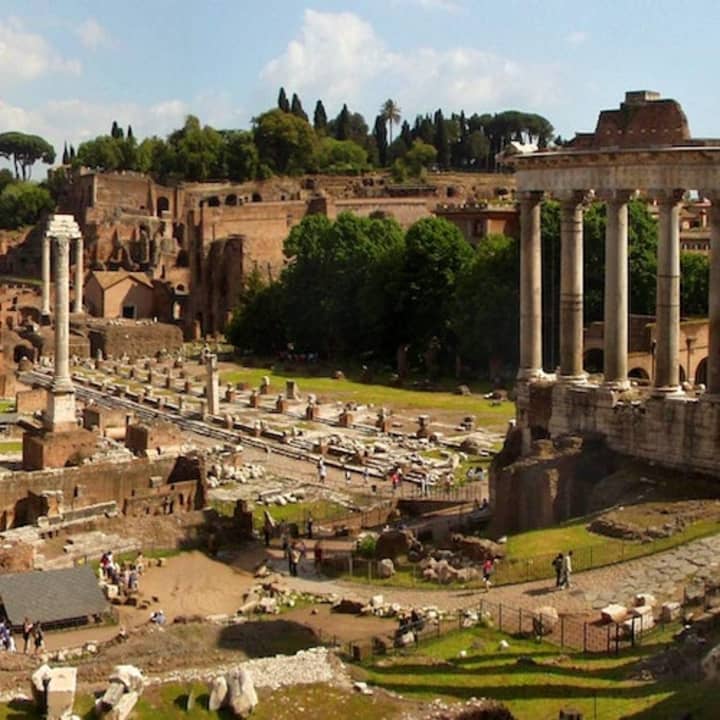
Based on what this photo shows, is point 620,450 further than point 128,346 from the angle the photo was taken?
No

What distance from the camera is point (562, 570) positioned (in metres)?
21.0

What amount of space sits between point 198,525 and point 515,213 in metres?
49.4

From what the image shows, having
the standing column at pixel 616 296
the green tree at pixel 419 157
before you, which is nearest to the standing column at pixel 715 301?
the standing column at pixel 616 296

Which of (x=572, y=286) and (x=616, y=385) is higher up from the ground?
(x=572, y=286)

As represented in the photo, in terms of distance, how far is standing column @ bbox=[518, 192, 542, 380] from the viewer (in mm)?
28578

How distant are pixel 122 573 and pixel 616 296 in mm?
11803

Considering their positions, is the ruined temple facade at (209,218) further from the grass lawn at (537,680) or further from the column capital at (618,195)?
the grass lawn at (537,680)

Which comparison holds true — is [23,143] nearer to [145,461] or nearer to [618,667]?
[145,461]

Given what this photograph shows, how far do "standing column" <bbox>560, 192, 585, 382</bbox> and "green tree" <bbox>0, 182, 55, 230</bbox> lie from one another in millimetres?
89564

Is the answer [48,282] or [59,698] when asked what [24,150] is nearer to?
[48,282]

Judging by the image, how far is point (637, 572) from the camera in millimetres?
21000

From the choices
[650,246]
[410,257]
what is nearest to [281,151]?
[410,257]

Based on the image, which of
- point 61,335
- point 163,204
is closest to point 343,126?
point 163,204

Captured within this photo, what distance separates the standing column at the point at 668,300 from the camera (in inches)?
1003
